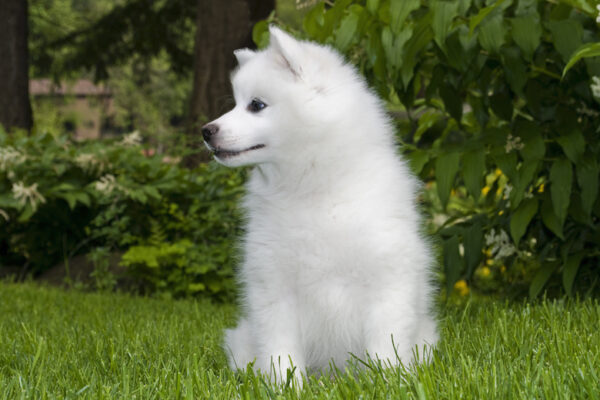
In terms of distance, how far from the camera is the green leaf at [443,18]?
3150 millimetres

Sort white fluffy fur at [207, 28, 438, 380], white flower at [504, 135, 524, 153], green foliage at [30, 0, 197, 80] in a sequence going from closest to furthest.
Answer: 1. white fluffy fur at [207, 28, 438, 380]
2. white flower at [504, 135, 524, 153]
3. green foliage at [30, 0, 197, 80]

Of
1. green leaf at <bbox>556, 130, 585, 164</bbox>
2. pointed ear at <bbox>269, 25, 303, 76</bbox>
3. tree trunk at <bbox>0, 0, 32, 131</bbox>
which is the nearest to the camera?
pointed ear at <bbox>269, 25, 303, 76</bbox>

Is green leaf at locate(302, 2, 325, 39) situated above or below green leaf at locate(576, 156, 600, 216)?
above

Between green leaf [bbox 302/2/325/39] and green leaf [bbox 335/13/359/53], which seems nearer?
green leaf [bbox 335/13/359/53]

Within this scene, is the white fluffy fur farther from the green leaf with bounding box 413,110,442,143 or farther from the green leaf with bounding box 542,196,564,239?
the green leaf with bounding box 413,110,442,143

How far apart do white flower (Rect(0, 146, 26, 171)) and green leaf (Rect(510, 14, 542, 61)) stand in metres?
4.64

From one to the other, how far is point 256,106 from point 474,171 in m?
1.52

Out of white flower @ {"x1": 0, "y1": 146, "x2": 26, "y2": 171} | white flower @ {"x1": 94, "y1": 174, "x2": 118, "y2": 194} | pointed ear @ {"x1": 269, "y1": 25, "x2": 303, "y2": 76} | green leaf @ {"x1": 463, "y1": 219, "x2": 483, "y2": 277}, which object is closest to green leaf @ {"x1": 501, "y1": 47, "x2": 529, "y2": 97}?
green leaf @ {"x1": 463, "y1": 219, "x2": 483, "y2": 277}

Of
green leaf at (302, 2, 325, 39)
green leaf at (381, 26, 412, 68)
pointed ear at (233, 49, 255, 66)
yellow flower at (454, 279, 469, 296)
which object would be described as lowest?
yellow flower at (454, 279, 469, 296)

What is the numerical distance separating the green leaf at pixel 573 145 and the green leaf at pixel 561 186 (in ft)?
0.16

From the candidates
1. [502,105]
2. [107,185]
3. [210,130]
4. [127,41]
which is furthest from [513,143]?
[127,41]

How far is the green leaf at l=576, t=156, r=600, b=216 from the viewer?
349 centimetres

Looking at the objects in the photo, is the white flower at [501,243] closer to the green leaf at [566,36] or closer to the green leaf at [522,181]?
the green leaf at [522,181]

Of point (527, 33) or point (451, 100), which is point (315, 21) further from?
point (527, 33)
